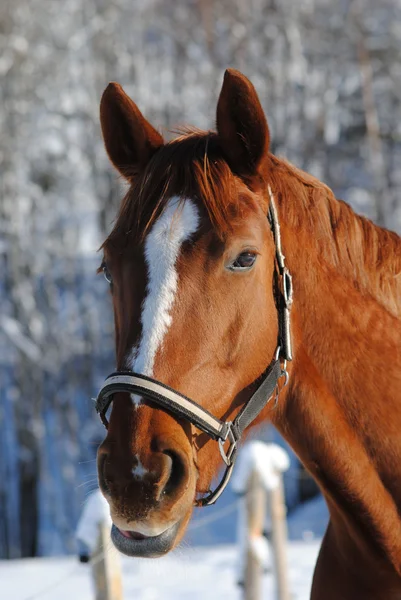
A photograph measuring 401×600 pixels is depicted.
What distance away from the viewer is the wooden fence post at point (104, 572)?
10.8 ft

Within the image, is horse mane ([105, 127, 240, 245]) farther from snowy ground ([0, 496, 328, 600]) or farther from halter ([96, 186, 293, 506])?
snowy ground ([0, 496, 328, 600])

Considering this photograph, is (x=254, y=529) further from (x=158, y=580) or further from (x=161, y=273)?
(x=161, y=273)

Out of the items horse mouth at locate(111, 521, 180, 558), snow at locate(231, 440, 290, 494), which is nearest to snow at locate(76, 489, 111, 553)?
snow at locate(231, 440, 290, 494)

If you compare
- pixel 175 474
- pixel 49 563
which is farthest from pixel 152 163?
pixel 49 563

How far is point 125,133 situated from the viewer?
2.29 metres

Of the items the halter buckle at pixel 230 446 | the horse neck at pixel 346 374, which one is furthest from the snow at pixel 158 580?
the halter buckle at pixel 230 446

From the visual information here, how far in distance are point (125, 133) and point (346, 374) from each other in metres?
1.07

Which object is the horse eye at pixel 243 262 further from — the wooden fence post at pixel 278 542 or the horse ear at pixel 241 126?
the wooden fence post at pixel 278 542

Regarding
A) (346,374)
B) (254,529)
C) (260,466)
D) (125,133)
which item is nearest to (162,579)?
(254,529)

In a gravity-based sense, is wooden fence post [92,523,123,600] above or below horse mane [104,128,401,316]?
below

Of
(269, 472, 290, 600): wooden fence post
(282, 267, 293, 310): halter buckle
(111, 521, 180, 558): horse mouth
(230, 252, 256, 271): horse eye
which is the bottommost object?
(269, 472, 290, 600): wooden fence post

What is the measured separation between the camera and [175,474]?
1711 millimetres

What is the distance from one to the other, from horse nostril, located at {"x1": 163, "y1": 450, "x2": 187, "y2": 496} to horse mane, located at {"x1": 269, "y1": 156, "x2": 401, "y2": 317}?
32.7 inches

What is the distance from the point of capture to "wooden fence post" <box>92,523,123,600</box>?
10.8ft
